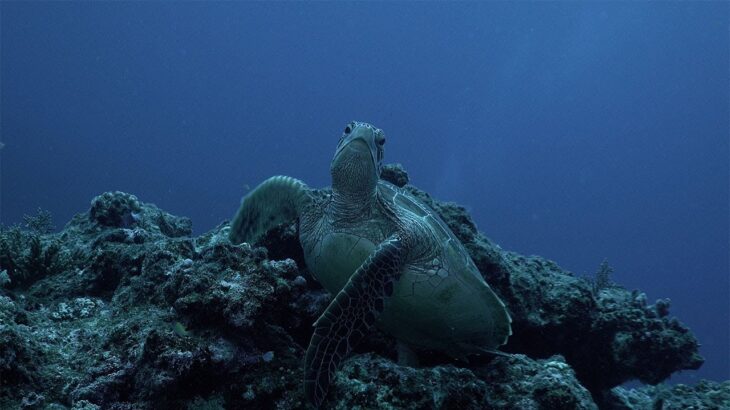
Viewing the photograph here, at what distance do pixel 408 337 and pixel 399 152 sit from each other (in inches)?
6365

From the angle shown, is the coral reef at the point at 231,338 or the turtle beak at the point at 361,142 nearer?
the coral reef at the point at 231,338

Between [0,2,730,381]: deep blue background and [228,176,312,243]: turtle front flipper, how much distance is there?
9299cm

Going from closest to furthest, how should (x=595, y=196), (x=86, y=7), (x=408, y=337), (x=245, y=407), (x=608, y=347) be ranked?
(x=245, y=407)
(x=408, y=337)
(x=608, y=347)
(x=86, y=7)
(x=595, y=196)

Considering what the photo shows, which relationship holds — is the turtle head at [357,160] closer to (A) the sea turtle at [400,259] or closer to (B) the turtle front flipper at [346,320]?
(A) the sea turtle at [400,259]

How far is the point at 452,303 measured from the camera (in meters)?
3.84

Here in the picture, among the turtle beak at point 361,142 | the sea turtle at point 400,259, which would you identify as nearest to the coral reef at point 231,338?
the sea turtle at point 400,259

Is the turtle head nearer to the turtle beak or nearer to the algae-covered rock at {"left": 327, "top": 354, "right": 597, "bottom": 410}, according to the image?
the turtle beak

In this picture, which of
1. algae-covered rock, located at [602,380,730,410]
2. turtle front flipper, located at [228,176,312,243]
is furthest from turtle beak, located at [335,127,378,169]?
algae-covered rock, located at [602,380,730,410]

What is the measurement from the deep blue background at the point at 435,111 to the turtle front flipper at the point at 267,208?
92995mm

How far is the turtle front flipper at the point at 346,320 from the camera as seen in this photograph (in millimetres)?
2844

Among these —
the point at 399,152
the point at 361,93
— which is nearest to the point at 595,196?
the point at 399,152

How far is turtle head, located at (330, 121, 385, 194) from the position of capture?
12.9 feet

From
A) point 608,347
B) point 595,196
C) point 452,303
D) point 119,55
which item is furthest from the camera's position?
point 119,55

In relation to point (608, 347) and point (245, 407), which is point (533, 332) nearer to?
point (608, 347)
